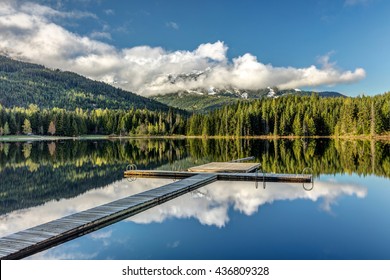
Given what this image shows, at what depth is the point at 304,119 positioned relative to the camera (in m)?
116

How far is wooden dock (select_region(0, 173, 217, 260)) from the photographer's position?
460 inches

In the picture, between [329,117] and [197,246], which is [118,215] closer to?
[197,246]

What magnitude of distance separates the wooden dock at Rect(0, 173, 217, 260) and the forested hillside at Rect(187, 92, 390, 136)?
92946mm

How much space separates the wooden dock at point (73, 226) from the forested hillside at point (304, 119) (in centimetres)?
9295

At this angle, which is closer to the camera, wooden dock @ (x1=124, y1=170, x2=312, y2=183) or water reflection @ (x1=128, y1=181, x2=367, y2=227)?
water reflection @ (x1=128, y1=181, x2=367, y2=227)

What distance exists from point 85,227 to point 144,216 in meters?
3.27

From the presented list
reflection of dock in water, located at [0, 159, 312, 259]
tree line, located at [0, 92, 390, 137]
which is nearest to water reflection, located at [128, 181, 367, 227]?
reflection of dock in water, located at [0, 159, 312, 259]

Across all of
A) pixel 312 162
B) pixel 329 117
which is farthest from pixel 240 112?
pixel 312 162

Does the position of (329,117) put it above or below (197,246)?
above

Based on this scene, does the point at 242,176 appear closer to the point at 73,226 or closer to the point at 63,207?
the point at 63,207

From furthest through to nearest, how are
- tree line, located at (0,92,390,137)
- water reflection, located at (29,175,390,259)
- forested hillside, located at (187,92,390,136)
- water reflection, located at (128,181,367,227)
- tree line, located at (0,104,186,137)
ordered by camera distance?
tree line, located at (0,104,186,137) → tree line, located at (0,92,390,137) → forested hillside, located at (187,92,390,136) → water reflection, located at (128,181,367,227) → water reflection, located at (29,175,390,259)

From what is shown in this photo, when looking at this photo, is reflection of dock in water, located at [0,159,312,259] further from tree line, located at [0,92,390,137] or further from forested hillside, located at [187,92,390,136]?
forested hillside, located at [187,92,390,136]

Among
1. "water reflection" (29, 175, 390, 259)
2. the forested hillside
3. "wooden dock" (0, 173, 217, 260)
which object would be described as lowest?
"water reflection" (29, 175, 390, 259)
